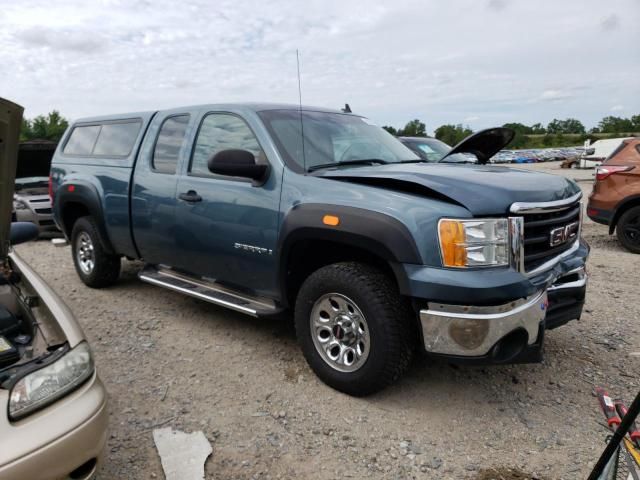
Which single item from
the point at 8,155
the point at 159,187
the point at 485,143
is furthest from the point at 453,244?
the point at 159,187

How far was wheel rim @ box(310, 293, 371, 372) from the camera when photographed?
298cm

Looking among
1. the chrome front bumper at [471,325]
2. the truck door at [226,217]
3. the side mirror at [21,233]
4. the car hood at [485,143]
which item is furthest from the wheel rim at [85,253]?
the chrome front bumper at [471,325]

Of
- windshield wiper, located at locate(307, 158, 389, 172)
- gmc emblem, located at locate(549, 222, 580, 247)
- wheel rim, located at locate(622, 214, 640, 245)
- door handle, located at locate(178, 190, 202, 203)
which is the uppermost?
windshield wiper, located at locate(307, 158, 389, 172)

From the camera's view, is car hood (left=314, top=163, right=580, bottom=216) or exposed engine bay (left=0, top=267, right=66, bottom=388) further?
car hood (left=314, top=163, right=580, bottom=216)

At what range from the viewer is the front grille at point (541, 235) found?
2805 millimetres

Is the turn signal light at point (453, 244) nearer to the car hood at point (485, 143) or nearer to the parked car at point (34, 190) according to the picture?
the car hood at point (485, 143)

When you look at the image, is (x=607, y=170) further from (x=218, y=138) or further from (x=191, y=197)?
(x=191, y=197)

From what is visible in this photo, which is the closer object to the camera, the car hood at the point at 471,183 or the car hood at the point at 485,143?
the car hood at the point at 471,183

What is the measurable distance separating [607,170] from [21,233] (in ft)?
24.2

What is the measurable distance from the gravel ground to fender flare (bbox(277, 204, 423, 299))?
85cm

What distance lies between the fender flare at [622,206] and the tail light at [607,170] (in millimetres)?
416

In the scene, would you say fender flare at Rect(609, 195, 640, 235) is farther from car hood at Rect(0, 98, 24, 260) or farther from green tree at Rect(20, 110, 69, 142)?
green tree at Rect(20, 110, 69, 142)

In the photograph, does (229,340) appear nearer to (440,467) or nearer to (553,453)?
(440,467)

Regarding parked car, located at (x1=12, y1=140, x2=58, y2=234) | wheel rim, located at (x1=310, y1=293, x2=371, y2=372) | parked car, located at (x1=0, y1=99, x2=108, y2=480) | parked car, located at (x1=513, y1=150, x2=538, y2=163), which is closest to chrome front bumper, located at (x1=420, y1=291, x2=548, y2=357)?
wheel rim, located at (x1=310, y1=293, x2=371, y2=372)
